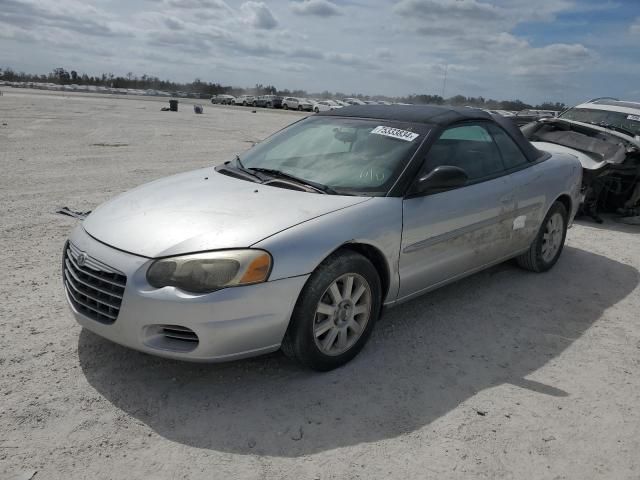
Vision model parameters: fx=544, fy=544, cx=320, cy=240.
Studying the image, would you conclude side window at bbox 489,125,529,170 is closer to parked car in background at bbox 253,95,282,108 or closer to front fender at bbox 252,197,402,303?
front fender at bbox 252,197,402,303

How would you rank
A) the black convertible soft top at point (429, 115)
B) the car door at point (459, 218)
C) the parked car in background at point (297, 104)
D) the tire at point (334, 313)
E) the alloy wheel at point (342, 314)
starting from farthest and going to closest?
the parked car in background at point (297, 104), the black convertible soft top at point (429, 115), the car door at point (459, 218), the alloy wheel at point (342, 314), the tire at point (334, 313)

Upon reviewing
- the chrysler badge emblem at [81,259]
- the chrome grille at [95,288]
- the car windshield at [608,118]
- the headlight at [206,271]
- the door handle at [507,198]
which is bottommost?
the chrome grille at [95,288]

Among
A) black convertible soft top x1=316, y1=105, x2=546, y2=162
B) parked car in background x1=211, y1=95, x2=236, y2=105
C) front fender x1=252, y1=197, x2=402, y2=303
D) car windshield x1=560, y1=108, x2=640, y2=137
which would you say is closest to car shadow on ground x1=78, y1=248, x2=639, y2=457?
front fender x1=252, y1=197, x2=402, y2=303

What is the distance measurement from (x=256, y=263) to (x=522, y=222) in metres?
2.78

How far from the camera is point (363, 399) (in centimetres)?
298

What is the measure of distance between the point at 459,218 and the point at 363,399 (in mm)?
1578

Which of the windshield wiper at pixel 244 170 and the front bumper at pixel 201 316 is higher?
the windshield wiper at pixel 244 170

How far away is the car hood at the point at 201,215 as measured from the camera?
114 inches

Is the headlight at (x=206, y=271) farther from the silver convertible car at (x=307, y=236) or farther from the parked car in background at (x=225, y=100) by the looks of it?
the parked car in background at (x=225, y=100)

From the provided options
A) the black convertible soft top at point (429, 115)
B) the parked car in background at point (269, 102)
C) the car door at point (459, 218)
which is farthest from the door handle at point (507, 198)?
the parked car in background at point (269, 102)

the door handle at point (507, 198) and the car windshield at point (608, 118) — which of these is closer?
the door handle at point (507, 198)

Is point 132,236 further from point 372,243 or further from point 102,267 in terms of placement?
point 372,243

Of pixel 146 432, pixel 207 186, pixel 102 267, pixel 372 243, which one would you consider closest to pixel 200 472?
pixel 146 432

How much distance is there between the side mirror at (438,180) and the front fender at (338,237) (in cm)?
18
